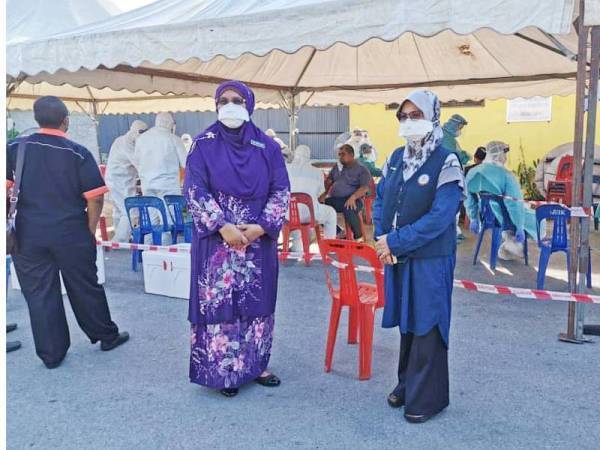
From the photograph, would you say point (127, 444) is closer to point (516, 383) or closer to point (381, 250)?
point (381, 250)

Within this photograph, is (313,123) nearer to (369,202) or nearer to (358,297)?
(369,202)

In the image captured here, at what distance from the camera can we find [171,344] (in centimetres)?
416

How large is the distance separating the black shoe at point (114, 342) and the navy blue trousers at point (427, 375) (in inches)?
84.7

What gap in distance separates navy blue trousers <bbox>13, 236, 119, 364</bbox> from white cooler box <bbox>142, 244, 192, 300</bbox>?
134 cm

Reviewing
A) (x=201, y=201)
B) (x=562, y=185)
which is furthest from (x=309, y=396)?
(x=562, y=185)

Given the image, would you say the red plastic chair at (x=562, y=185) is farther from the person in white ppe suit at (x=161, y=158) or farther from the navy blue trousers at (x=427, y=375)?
the navy blue trousers at (x=427, y=375)

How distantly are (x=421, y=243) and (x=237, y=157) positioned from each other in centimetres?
109

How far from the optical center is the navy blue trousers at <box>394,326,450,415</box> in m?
2.87

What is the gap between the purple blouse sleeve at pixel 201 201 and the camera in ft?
10.1

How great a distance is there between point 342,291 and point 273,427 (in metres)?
0.96

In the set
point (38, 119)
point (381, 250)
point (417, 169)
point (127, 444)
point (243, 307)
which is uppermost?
point (38, 119)

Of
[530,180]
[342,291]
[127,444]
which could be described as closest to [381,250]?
[342,291]

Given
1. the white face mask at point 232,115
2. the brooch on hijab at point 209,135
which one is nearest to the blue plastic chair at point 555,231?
the white face mask at point 232,115

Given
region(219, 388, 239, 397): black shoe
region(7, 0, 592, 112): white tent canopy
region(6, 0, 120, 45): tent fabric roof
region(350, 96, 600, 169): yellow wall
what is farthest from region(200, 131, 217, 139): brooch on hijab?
region(350, 96, 600, 169): yellow wall
